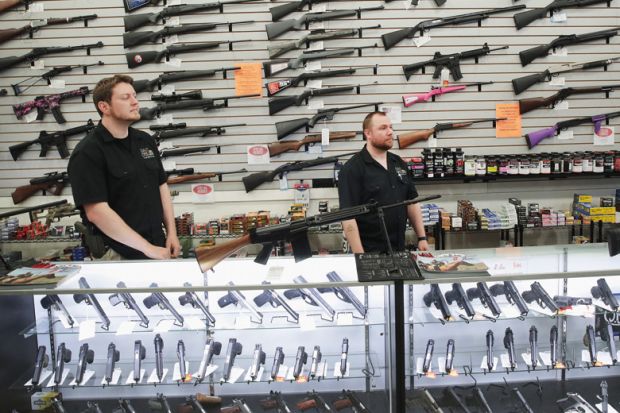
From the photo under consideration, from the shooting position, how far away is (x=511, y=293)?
2326mm

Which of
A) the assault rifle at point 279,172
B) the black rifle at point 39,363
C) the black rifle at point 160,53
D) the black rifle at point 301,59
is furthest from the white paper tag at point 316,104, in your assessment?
the black rifle at point 39,363

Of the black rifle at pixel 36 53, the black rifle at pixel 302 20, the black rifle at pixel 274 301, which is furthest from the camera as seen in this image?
the black rifle at pixel 36 53

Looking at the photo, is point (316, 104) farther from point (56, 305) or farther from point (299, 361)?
point (56, 305)

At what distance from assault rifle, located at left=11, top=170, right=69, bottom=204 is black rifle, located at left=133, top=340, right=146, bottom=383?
4063 millimetres

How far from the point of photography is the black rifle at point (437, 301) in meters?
2.23

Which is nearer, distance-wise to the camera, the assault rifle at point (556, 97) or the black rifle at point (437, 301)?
the black rifle at point (437, 301)

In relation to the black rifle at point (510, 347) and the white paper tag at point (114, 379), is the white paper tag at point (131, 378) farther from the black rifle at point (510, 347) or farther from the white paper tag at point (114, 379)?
the black rifle at point (510, 347)

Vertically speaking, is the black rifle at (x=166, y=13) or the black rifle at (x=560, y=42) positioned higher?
the black rifle at (x=166, y=13)

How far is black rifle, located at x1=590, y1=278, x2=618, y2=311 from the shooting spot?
2.32 metres

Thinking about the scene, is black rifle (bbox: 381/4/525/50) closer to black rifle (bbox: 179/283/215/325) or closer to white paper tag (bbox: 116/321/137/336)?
black rifle (bbox: 179/283/215/325)

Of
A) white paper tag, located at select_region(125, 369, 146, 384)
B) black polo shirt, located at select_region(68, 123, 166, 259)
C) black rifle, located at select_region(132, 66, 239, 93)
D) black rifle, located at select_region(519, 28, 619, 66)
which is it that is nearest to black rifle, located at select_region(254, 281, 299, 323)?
white paper tag, located at select_region(125, 369, 146, 384)

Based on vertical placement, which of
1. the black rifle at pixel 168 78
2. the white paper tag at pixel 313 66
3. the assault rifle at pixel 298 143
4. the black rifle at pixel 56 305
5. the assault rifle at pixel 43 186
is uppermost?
the white paper tag at pixel 313 66

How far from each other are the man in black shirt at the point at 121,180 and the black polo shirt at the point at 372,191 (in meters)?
1.21

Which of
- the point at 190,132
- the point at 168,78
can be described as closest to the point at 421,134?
the point at 190,132
